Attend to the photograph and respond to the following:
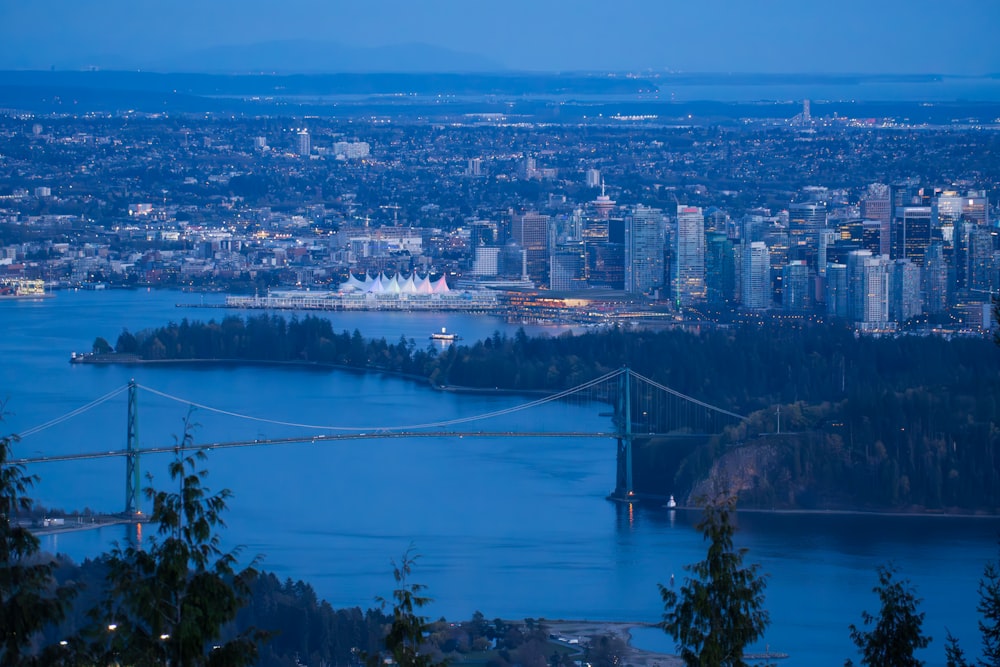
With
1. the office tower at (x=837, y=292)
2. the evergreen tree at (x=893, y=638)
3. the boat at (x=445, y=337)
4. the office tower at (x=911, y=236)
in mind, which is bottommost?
the evergreen tree at (x=893, y=638)

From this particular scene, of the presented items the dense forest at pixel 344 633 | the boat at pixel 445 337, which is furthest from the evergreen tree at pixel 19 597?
the boat at pixel 445 337

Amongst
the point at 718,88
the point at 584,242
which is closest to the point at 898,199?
the point at 584,242

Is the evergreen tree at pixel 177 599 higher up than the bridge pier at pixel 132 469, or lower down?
higher up

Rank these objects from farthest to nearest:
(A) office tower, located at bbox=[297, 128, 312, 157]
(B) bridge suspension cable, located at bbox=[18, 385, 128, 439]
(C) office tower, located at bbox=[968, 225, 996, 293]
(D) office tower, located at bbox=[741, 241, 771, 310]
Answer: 1. (A) office tower, located at bbox=[297, 128, 312, 157]
2. (C) office tower, located at bbox=[968, 225, 996, 293]
3. (D) office tower, located at bbox=[741, 241, 771, 310]
4. (B) bridge suspension cable, located at bbox=[18, 385, 128, 439]

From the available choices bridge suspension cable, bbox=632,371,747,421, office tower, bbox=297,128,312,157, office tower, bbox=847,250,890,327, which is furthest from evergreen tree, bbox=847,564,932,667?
office tower, bbox=297,128,312,157

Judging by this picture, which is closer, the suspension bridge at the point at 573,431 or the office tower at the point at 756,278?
the suspension bridge at the point at 573,431

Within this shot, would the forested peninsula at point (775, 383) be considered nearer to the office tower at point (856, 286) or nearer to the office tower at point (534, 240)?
the office tower at point (856, 286)

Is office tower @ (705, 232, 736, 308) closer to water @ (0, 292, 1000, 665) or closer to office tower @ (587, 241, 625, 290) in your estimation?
office tower @ (587, 241, 625, 290)
